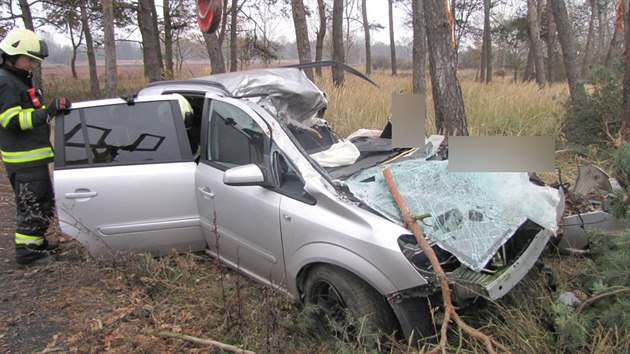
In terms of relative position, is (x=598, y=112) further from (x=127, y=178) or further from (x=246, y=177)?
(x=127, y=178)

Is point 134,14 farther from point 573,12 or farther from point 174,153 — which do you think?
point 573,12

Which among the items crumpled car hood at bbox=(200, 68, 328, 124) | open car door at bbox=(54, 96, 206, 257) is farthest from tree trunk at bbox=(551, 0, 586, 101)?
open car door at bbox=(54, 96, 206, 257)

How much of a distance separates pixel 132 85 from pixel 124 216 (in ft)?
68.8

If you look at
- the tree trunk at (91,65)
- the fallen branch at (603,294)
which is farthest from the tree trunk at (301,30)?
the tree trunk at (91,65)

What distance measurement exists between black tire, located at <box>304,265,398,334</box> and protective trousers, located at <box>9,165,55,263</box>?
237 cm

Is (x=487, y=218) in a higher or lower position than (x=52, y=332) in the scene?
higher

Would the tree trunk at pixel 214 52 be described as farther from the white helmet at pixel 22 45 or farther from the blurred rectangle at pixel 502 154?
the blurred rectangle at pixel 502 154

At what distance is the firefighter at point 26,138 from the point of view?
139 inches

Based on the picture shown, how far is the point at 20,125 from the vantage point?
352 centimetres

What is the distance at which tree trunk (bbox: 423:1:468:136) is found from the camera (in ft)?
17.3

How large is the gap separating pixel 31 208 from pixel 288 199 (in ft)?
7.57

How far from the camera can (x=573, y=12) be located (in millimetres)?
26922

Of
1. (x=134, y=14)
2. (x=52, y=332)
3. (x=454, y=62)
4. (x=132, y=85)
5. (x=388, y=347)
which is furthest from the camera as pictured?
(x=132, y=85)

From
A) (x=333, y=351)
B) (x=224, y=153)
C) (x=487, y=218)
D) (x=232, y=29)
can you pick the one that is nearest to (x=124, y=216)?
(x=224, y=153)
